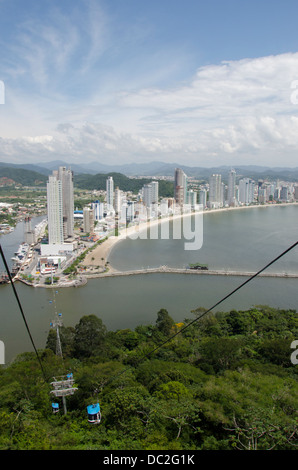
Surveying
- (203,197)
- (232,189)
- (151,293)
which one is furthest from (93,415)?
(232,189)

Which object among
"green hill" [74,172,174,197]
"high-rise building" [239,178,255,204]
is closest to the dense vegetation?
"high-rise building" [239,178,255,204]

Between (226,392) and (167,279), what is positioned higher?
(226,392)

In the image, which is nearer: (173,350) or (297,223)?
(173,350)

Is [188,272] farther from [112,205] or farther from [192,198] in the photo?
[192,198]

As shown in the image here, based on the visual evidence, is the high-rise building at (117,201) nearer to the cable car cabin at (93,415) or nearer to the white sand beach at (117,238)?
the white sand beach at (117,238)

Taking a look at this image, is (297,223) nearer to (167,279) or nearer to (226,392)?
(167,279)
